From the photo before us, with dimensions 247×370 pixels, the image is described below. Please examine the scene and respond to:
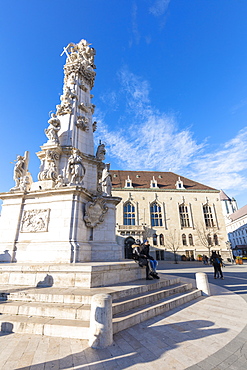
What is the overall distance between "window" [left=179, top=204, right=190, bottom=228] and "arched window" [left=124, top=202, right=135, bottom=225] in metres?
11.1

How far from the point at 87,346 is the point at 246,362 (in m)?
2.70

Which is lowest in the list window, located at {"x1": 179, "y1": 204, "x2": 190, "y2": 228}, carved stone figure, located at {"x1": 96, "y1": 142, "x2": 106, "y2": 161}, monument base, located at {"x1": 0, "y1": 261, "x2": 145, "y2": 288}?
monument base, located at {"x1": 0, "y1": 261, "x2": 145, "y2": 288}

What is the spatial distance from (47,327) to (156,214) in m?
37.7

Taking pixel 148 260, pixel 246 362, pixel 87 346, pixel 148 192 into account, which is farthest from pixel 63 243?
pixel 148 192

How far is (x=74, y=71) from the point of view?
13672 mm

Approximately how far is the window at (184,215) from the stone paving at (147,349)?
3761 centimetres

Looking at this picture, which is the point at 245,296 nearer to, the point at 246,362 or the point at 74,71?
the point at 246,362

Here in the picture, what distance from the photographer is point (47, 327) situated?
359 centimetres

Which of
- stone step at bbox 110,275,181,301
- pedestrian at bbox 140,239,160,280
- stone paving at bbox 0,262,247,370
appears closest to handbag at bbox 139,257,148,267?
pedestrian at bbox 140,239,160,280

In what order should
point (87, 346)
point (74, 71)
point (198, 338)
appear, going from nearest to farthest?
point (87, 346) < point (198, 338) < point (74, 71)

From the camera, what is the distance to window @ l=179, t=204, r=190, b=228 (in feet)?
132

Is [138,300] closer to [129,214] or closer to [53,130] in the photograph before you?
[53,130]

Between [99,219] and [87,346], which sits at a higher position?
[99,219]

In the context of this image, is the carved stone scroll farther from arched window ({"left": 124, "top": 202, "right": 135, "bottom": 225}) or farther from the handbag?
arched window ({"left": 124, "top": 202, "right": 135, "bottom": 225})
